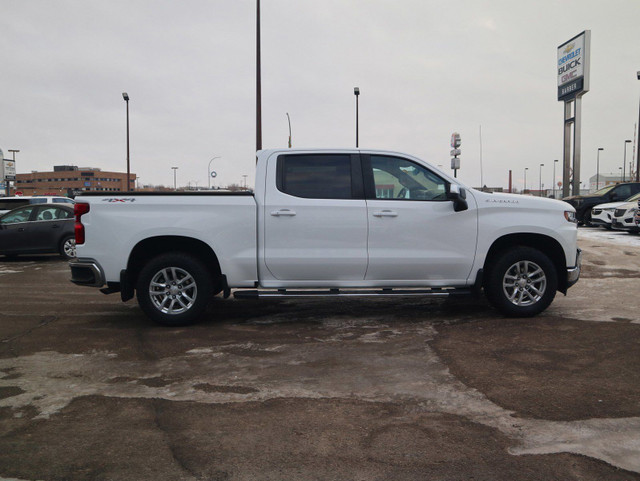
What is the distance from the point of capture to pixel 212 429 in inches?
138

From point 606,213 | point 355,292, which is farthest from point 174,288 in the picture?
point 606,213

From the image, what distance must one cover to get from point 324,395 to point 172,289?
287cm

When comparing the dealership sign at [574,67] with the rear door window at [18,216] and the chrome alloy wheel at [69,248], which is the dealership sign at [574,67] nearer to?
the chrome alloy wheel at [69,248]

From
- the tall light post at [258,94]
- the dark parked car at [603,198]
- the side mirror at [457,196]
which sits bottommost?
the side mirror at [457,196]

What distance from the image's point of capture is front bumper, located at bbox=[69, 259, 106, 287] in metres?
6.14

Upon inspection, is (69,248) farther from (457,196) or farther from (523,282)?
(523,282)

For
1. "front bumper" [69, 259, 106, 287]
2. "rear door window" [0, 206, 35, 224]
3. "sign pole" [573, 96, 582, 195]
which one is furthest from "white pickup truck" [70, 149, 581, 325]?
"sign pole" [573, 96, 582, 195]

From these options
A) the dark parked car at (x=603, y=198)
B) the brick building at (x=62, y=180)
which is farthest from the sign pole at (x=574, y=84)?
the brick building at (x=62, y=180)

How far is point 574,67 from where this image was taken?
30938 millimetres

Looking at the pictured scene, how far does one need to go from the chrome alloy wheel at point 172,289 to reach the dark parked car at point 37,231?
8542 millimetres

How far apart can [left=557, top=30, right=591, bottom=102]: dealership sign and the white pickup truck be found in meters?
27.6

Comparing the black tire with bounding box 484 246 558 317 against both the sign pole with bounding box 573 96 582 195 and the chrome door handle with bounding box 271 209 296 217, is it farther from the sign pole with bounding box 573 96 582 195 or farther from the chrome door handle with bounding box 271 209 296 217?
the sign pole with bounding box 573 96 582 195

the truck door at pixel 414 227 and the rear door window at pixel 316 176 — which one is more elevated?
the rear door window at pixel 316 176

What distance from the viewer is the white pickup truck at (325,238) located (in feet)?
20.3
